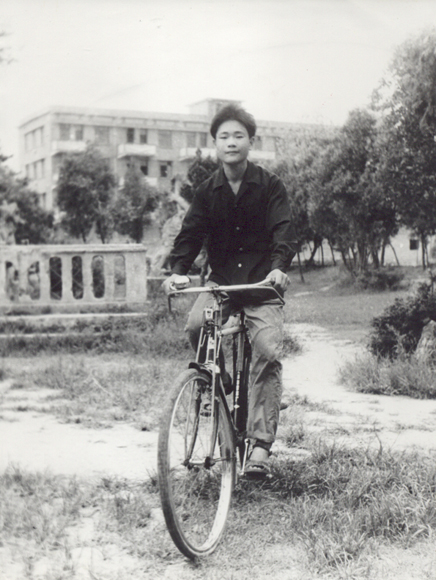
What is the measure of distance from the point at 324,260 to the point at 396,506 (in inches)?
693

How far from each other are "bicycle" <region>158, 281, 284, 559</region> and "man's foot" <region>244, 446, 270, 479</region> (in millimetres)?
83

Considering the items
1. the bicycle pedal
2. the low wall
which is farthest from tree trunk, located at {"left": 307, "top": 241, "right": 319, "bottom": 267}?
the bicycle pedal

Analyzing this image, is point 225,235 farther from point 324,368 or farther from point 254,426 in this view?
point 324,368

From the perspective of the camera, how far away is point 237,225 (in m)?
3.84

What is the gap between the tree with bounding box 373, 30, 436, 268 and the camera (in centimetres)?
742

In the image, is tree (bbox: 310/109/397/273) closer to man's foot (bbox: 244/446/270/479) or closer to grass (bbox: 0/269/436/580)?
grass (bbox: 0/269/436/580)

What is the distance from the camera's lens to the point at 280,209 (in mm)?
3781

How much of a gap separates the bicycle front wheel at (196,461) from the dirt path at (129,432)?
19.9 inches

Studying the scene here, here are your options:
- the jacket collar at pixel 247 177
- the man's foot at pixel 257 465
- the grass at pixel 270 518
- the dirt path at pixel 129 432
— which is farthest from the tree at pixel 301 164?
the man's foot at pixel 257 465

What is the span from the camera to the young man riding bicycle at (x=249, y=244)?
3666mm

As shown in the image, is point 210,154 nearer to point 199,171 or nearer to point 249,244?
point 199,171

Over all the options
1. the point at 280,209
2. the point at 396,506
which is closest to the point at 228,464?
the point at 396,506

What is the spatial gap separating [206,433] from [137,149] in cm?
1233

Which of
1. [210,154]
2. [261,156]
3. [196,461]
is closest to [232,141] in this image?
[196,461]
